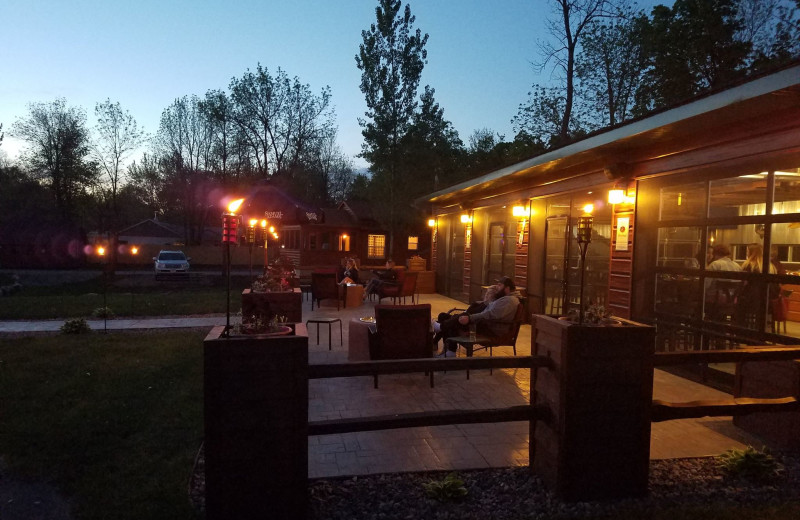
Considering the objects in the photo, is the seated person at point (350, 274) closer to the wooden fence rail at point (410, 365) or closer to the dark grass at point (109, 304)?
the dark grass at point (109, 304)

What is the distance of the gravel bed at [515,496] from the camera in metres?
2.99

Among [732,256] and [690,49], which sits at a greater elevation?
[690,49]

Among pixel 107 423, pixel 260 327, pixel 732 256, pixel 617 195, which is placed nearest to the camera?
pixel 260 327

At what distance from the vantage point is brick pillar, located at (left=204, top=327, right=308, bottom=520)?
8.86 ft

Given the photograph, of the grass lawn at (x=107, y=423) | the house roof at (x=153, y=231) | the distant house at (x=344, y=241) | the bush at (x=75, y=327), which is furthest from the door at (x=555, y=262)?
the house roof at (x=153, y=231)

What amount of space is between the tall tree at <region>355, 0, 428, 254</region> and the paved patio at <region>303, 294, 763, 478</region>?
57.0ft

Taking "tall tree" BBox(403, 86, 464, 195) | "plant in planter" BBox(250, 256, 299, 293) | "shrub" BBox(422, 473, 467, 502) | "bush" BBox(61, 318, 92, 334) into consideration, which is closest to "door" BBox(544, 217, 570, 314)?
"plant in planter" BBox(250, 256, 299, 293)

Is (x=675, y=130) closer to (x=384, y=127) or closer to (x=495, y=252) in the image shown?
(x=495, y=252)

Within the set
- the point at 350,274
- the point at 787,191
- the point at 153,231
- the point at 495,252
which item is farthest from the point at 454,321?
the point at 153,231

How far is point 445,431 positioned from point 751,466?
223 cm

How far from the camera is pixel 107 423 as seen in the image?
4531 millimetres

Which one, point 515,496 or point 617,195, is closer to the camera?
point 515,496

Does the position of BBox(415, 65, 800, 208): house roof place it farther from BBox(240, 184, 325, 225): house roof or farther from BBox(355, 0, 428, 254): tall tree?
BBox(355, 0, 428, 254): tall tree

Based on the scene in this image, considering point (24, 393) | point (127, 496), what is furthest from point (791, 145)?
point (24, 393)
